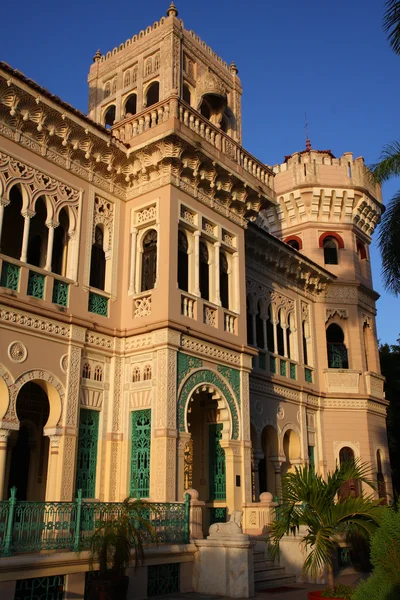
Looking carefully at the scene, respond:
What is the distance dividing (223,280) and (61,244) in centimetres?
431

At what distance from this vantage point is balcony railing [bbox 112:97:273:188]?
13977 mm

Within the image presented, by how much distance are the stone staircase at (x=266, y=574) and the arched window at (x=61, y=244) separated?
7.00 metres

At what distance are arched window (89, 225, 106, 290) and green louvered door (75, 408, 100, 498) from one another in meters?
2.83

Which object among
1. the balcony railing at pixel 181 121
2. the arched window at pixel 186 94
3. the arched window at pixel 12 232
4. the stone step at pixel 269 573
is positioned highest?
the arched window at pixel 186 94

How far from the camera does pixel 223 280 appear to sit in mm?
15930

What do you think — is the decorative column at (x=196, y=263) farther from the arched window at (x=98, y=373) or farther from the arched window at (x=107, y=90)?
the arched window at (x=107, y=90)

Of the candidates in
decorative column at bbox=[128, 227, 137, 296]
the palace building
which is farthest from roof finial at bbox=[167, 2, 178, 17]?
decorative column at bbox=[128, 227, 137, 296]

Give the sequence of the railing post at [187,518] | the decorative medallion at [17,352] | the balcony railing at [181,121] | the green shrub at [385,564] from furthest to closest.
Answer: the balcony railing at [181,121]
the decorative medallion at [17,352]
the railing post at [187,518]
the green shrub at [385,564]

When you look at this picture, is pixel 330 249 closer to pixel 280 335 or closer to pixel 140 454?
pixel 280 335

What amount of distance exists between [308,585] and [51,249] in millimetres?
8162

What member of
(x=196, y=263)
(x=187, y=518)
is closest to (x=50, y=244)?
(x=196, y=263)

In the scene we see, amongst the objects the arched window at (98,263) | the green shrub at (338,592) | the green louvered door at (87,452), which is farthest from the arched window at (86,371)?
the green shrub at (338,592)

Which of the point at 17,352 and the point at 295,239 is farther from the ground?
the point at 295,239

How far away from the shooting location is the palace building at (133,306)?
38.1 ft
